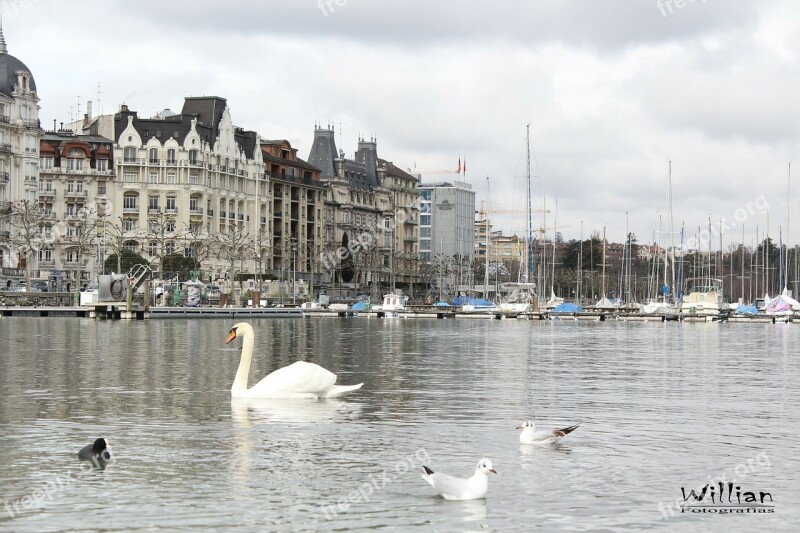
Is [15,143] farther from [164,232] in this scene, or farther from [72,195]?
[164,232]

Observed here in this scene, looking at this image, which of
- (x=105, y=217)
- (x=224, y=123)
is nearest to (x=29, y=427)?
(x=105, y=217)

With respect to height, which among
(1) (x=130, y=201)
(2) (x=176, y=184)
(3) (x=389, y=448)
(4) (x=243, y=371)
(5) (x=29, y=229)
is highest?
(2) (x=176, y=184)

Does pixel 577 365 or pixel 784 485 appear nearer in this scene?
pixel 784 485

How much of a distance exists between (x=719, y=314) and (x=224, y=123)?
84.4 m

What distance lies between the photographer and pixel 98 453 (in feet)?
67.8

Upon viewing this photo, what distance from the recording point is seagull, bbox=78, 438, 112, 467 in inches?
813

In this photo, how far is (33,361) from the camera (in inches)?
1857

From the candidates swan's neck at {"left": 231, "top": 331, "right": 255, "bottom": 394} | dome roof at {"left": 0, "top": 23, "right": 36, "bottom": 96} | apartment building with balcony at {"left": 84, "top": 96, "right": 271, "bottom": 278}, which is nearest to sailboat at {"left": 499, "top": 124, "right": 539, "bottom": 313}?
apartment building with balcony at {"left": 84, "top": 96, "right": 271, "bottom": 278}

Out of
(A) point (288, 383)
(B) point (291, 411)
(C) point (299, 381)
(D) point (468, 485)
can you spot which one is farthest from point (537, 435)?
(A) point (288, 383)

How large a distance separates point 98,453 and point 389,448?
5374 mm

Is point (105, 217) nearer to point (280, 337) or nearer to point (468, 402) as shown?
point (280, 337)

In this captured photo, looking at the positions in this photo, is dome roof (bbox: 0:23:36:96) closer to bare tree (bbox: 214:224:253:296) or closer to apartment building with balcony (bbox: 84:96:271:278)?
apartment building with balcony (bbox: 84:96:271:278)

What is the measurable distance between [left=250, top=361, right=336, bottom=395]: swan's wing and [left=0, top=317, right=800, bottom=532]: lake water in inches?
21.0

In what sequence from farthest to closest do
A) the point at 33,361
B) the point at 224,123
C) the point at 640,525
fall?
1. the point at 224,123
2. the point at 33,361
3. the point at 640,525
